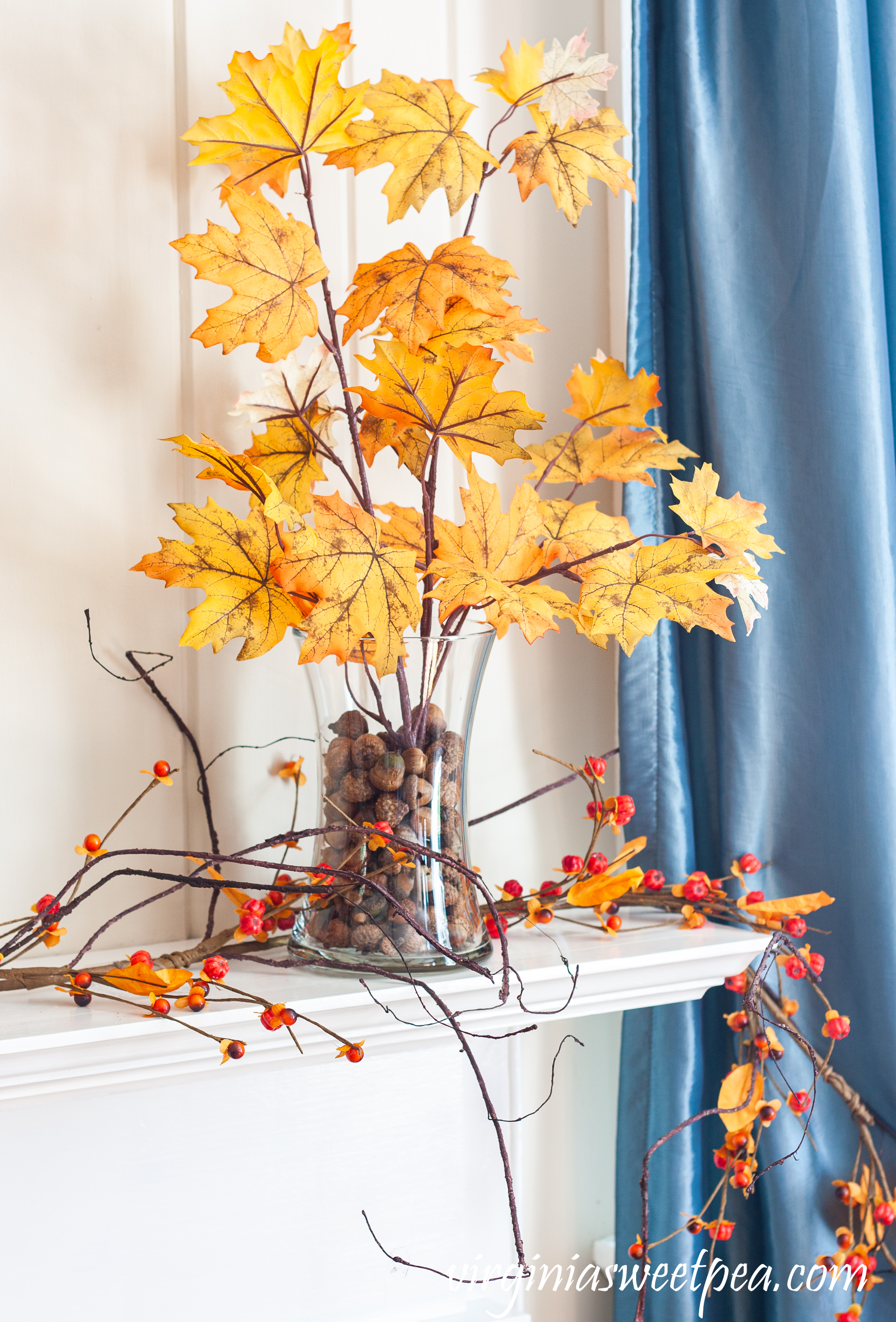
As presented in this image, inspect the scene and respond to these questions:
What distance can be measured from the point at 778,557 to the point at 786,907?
0.31m

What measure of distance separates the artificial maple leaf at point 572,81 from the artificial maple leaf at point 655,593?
333 millimetres

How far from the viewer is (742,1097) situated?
2.61ft

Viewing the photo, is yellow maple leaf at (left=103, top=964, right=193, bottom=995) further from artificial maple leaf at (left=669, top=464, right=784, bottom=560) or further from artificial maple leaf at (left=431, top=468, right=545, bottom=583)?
artificial maple leaf at (left=669, top=464, right=784, bottom=560)

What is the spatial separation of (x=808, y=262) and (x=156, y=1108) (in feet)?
2.94

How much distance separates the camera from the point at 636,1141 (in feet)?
2.91

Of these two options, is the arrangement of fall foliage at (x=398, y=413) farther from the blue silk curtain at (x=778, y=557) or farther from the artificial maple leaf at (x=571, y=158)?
the blue silk curtain at (x=778, y=557)

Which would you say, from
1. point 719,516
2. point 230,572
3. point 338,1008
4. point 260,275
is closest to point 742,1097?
point 338,1008

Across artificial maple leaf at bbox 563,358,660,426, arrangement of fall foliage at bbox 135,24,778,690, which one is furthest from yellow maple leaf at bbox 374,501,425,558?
artificial maple leaf at bbox 563,358,660,426

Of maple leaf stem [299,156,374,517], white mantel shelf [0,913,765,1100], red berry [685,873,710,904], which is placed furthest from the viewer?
red berry [685,873,710,904]

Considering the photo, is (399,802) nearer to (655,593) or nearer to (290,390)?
(655,593)

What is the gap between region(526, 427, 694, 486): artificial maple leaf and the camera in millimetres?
797

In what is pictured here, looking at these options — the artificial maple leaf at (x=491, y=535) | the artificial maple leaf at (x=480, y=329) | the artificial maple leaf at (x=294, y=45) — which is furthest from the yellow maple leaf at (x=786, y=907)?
the artificial maple leaf at (x=294, y=45)

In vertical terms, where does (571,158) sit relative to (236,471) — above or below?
above

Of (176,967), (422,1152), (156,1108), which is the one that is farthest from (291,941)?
(422,1152)
